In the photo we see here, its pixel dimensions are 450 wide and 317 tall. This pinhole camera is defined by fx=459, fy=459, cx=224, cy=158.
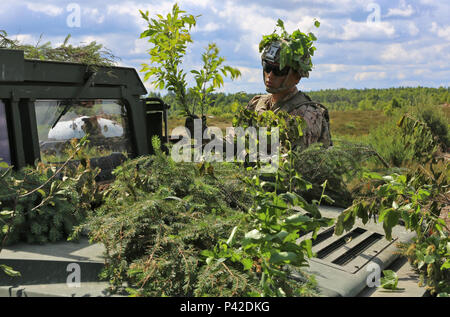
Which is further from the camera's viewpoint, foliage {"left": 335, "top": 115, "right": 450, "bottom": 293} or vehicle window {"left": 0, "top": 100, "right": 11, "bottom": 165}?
vehicle window {"left": 0, "top": 100, "right": 11, "bottom": 165}

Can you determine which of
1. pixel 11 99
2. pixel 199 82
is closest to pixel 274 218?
pixel 11 99

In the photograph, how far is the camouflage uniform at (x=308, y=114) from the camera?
13.5 feet

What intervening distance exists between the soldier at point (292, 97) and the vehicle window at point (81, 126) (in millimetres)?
Result: 1392

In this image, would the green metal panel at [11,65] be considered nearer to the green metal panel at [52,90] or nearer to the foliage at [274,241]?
the green metal panel at [52,90]

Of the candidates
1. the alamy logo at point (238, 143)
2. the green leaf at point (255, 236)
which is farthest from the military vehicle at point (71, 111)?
the green leaf at point (255, 236)

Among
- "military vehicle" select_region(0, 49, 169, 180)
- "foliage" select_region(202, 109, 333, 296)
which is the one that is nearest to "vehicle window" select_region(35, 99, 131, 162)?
"military vehicle" select_region(0, 49, 169, 180)

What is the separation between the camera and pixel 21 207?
99.7 inches

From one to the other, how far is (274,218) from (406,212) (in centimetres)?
81

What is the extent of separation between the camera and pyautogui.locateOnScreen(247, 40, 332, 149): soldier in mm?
4148

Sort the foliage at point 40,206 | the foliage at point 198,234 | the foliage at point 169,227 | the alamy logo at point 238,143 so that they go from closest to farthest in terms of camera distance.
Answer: the foliage at point 198,234 → the foliage at point 169,227 → the foliage at point 40,206 → the alamy logo at point 238,143

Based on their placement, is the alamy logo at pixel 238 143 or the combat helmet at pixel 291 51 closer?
the alamy logo at pixel 238 143

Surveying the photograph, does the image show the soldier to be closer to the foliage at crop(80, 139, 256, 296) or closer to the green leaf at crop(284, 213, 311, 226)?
the foliage at crop(80, 139, 256, 296)

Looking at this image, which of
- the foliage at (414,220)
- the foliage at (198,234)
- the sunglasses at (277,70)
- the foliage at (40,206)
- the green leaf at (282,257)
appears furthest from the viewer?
the sunglasses at (277,70)

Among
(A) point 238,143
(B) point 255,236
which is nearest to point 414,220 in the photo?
(B) point 255,236
